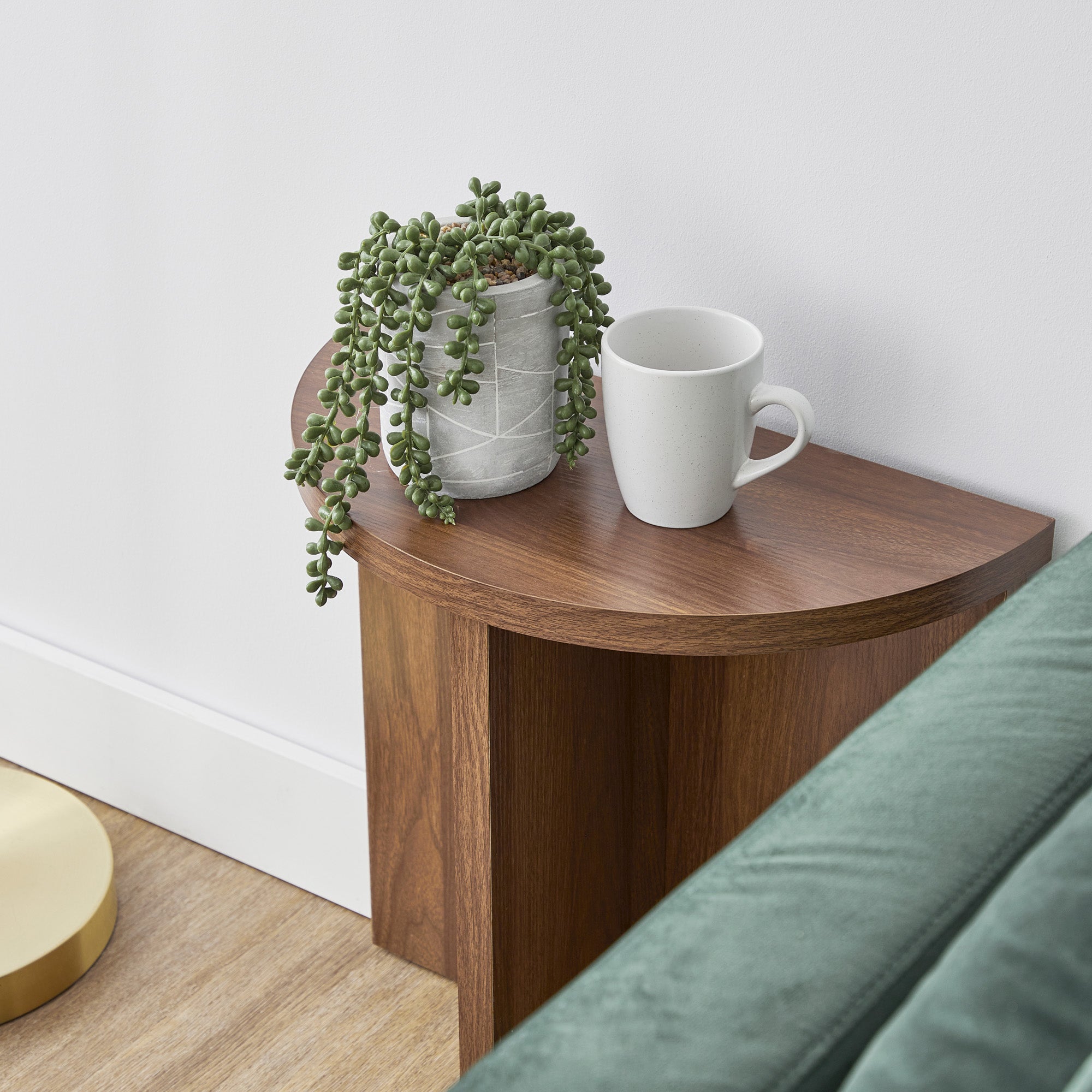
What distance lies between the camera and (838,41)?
0.89m

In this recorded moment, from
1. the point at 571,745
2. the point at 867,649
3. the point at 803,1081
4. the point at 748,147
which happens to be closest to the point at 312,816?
the point at 571,745

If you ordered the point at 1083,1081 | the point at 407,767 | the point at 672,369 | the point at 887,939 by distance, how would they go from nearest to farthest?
the point at 1083,1081
the point at 887,939
the point at 672,369
the point at 407,767

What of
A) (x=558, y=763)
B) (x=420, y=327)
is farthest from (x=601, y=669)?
(x=420, y=327)

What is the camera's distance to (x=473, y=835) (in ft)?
3.47

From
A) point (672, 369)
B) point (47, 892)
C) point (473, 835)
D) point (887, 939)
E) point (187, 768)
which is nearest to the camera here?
point (887, 939)

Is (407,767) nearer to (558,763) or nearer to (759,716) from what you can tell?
(558,763)

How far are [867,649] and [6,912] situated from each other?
983 millimetres

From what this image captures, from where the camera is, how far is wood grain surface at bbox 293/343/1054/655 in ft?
2.67

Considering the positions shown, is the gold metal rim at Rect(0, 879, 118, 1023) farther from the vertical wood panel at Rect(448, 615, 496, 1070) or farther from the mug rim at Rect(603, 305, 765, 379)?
the mug rim at Rect(603, 305, 765, 379)

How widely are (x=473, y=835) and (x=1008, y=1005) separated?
68 centimetres

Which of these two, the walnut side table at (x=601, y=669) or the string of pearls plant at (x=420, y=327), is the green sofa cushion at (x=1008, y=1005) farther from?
the string of pearls plant at (x=420, y=327)

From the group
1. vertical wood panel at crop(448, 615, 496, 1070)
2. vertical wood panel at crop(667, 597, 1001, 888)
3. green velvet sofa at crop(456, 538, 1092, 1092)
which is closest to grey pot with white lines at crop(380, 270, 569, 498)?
vertical wood panel at crop(448, 615, 496, 1070)

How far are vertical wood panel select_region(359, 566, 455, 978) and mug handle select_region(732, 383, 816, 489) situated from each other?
42 cm

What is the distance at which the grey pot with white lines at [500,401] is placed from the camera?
2.83ft
